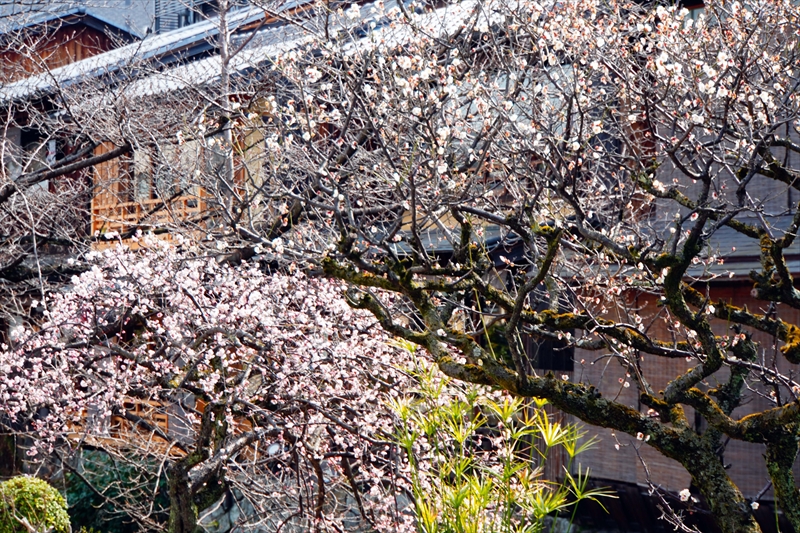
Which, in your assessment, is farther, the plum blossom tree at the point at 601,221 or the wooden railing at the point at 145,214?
the wooden railing at the point at 145,214

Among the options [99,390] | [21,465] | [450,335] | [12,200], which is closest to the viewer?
[450,335]

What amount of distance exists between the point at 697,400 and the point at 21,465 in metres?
11.2

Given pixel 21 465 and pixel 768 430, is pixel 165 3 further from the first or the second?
pixel 768 430

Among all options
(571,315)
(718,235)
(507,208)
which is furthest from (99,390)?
(718,235)

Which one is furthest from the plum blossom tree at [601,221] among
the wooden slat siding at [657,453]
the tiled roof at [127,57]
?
the tiled roof at [127,57]

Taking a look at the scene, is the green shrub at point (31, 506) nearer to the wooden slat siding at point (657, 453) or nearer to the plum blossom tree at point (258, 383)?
the plum blossom tree at point (258, 383)

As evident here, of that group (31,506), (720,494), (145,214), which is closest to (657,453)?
(720,494)

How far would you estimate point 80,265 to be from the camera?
10.4 metres

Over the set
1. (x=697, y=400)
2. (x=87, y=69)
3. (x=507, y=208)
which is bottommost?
(x=697, y=400)

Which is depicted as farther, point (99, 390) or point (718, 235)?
point (718, 235)

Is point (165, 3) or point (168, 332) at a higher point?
point (165, 3)

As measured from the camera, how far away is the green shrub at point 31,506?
888 centimetres

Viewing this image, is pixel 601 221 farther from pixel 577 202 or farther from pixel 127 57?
pixel 127 57

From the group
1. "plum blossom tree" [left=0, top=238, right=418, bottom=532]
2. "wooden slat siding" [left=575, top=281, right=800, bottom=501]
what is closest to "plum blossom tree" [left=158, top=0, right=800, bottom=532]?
"plum blossom tree" [left=0, top=238, right=418, bottom=532]
